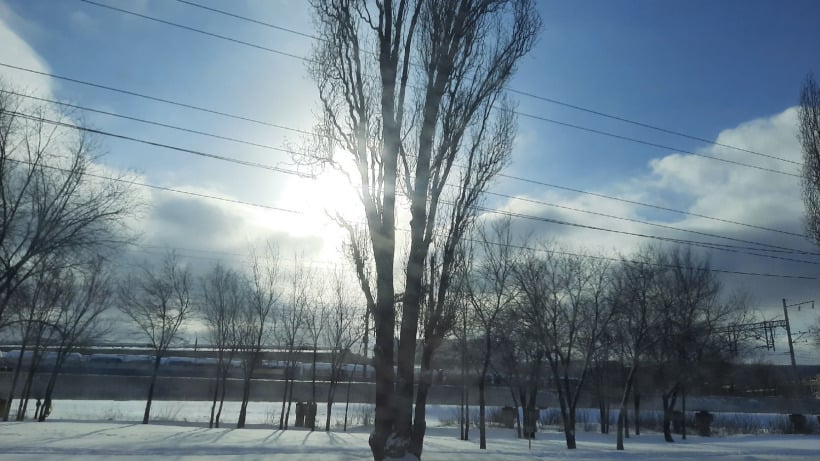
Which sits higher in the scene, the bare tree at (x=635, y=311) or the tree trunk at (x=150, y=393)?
the bare tree at (x=635, y=311)

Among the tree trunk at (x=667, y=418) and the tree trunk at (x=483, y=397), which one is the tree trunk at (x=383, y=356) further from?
the tree trunk at (x=667, y=418)

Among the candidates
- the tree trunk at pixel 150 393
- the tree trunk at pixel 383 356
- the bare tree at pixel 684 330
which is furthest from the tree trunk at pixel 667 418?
the tree trunk at pixel 150 393

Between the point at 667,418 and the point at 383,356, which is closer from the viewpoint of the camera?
the point at 383,356

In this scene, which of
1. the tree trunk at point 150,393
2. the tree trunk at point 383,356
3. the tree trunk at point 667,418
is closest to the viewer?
the tree trunk at point 383,356

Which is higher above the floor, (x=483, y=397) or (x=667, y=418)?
(x=483, y=397)

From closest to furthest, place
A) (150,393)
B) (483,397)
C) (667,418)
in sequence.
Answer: (483,397) < (150,393) < (667,418)

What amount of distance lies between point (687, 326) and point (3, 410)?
130ft

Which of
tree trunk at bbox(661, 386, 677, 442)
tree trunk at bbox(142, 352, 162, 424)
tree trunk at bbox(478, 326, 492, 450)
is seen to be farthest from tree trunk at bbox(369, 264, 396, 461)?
tree trunk at bbox(661, 386, 677, 442)

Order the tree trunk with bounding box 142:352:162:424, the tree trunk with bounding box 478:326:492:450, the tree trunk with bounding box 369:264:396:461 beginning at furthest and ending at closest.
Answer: the tree trunk with bounding box 142:352:162:424 → the tree trunk with bounding box 478:326:492:450 → the tree trunk with bounding box 369:264:396:461

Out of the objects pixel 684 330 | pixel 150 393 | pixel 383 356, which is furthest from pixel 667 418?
pixel 150 393

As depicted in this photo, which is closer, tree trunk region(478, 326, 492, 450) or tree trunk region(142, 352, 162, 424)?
tree trunk region(478, 326, 492, 450)

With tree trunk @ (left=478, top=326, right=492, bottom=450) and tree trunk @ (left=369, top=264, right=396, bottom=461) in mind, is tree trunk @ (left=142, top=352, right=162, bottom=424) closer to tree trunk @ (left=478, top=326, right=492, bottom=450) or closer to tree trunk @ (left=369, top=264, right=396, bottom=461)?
tree trunk @ (left=478, top=326, right=492, bottom=450)

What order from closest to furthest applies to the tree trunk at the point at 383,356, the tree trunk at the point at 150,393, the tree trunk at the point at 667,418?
the tree trunk at the point at 383,356 < the tree trunk at the point at 150,393 < the tree trunk at the point at 667,418

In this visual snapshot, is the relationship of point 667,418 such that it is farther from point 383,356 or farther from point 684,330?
point 383,356
